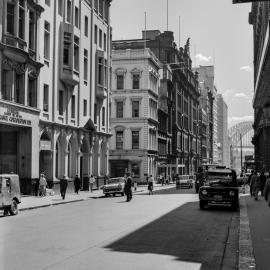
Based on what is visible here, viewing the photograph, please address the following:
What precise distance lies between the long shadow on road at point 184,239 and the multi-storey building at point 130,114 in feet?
168

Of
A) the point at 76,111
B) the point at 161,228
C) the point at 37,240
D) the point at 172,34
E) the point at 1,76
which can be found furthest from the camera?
the point at 172,34

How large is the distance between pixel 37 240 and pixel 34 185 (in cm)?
2296

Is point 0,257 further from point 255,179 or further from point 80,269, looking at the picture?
point 255,179

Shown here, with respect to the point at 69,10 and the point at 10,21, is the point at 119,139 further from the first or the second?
the point at 10,21

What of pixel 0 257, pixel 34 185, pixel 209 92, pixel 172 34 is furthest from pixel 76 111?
pixel 209 92

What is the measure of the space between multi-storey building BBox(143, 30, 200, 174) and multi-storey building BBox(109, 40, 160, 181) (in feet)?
34.7

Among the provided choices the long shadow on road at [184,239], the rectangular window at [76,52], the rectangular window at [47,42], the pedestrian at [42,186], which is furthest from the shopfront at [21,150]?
the long shadow on road at [184,239]

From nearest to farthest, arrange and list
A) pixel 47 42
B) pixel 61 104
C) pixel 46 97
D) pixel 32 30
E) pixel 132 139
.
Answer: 1. pixel 32 30
2. pixel 46 97
3. pixel 47 42
4. pixel 61 104
5. pixel 132 139

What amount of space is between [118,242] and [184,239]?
6.49 ft

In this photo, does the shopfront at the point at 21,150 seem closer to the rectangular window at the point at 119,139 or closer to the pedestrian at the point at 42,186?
the pedestrian at the point at 42,186

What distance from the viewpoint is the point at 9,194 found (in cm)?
2223

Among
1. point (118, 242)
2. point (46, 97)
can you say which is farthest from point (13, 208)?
point (46, 97)

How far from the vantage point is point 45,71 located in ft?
132

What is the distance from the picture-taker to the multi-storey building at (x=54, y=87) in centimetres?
3388
